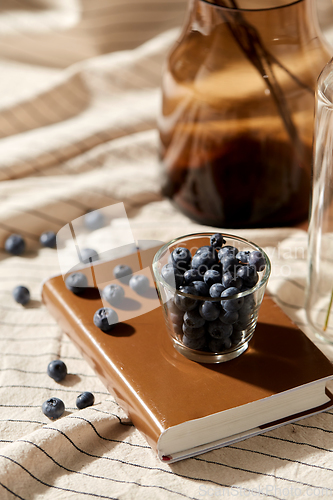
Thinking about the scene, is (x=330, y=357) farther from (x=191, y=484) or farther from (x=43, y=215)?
(x=43, y=215)

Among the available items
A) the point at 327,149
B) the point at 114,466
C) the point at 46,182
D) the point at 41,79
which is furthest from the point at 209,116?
the point at 41,79

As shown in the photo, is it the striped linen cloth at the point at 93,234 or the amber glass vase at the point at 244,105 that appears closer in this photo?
the striped linen cloth at the point at 93,234

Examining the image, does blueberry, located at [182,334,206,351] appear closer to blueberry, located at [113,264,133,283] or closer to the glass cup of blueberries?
the glass cup of blueberries

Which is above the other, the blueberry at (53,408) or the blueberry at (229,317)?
the blueberry at (229,317)

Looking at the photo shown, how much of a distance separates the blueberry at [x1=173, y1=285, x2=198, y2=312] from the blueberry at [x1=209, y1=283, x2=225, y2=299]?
0.05ft

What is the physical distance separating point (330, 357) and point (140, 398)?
245mm

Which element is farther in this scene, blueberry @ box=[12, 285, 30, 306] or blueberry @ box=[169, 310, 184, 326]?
blueberry @ box=[12, 285, 30, 306]

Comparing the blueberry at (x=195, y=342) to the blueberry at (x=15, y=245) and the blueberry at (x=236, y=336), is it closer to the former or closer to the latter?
the blueberry at (x=236, y=336)

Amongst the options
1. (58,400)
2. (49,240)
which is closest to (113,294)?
(58,400)

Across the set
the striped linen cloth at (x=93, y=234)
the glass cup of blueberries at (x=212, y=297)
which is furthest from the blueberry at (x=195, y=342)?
the striped linen cloth at (x=93, y=234)

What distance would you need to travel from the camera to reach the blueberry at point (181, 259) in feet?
1.82

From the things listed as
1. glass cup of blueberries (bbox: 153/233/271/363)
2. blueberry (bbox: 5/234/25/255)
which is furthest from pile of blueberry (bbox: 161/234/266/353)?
blueberry (bbox: 5/234/25/255)

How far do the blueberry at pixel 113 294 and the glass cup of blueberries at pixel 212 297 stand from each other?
0.09 metres

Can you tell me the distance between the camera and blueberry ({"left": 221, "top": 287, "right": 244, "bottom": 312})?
0.51 m
